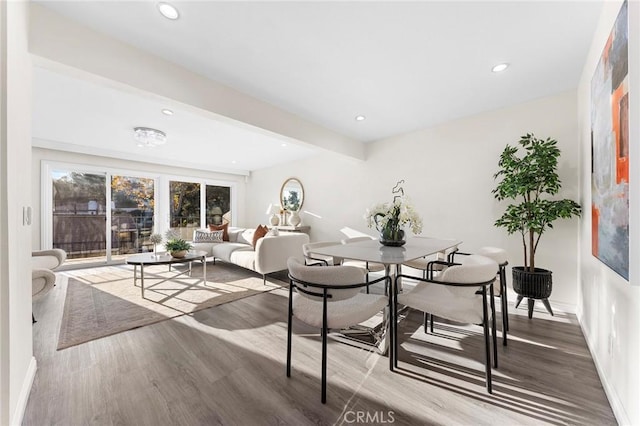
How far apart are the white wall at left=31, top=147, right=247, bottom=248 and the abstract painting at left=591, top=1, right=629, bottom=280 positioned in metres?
6.75

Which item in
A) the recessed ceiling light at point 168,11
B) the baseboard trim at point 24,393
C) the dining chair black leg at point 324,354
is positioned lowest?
the baseboard trim at point 24,393

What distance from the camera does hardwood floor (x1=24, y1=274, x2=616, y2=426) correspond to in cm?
144

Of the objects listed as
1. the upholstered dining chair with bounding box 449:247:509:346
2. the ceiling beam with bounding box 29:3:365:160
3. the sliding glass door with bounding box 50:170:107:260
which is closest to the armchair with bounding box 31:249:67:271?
the sliding glass door with bounding box 50:170:107:260

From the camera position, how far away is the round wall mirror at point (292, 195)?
19.7ft

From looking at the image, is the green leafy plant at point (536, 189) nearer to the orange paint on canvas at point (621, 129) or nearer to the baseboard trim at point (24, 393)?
the orange paint on canvas at point (621, 129)

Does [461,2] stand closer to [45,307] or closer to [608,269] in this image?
[608,269]

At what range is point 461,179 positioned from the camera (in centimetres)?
369

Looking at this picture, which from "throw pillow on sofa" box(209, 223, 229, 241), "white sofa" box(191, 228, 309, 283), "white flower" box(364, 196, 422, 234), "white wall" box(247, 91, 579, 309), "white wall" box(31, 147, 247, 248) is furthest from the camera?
"throw pillow on sofa" box(209, 223, 229, 241)

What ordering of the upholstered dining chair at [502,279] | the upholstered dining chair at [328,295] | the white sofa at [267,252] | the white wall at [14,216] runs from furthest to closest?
the white sofa at [267,252]
the upholstered dining chair at [502,279]
the upholstered dining chair at [328,295]
the white wall at [14,216]

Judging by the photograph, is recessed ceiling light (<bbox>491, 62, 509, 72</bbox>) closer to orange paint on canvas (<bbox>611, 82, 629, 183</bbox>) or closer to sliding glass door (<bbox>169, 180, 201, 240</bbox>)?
orange paint on canvas (<bbox>611, 82, 629, 183</bbox>)

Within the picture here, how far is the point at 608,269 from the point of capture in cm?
169

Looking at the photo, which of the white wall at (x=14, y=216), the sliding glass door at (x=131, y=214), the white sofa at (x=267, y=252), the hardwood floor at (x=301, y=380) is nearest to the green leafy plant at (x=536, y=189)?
the hardwood floor at (x=301, y=380)

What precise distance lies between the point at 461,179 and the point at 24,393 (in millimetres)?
4537

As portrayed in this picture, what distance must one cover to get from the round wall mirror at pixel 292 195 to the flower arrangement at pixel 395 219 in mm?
3617
